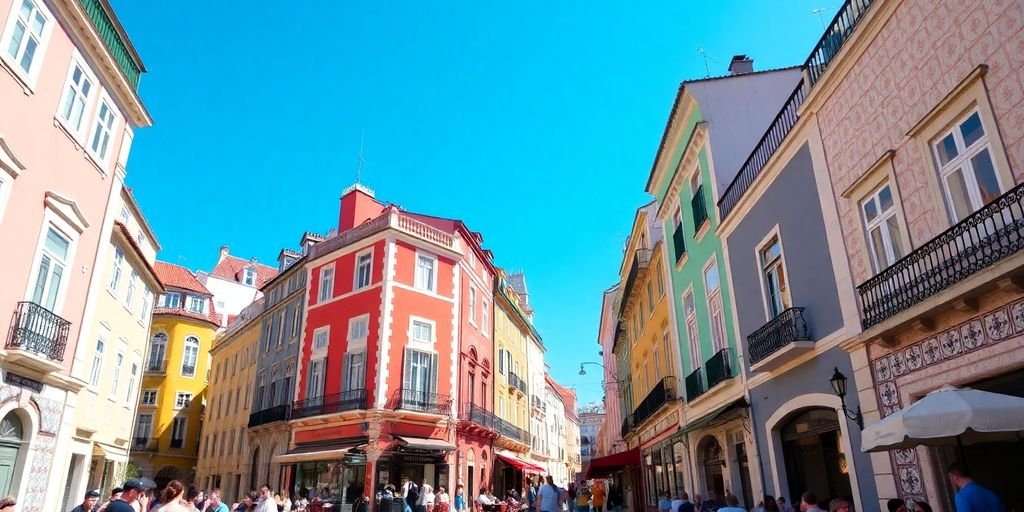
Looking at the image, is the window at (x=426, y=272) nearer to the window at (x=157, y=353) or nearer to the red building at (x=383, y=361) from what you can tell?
the red building at (x=383, y=361)

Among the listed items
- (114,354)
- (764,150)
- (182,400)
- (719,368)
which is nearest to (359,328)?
(114,354)

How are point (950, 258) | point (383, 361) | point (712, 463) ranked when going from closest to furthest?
point (950, 258) → point (712, 463) → point (383, 361)

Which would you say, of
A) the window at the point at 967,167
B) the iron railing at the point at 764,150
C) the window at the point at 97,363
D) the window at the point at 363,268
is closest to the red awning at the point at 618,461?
the window at the point at 363,268

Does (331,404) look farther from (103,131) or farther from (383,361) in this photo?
(103,131)

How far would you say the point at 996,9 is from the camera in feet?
20.7

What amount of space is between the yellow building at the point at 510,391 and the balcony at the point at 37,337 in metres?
22.2

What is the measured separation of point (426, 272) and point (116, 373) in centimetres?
1205

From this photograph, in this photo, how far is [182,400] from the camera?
39.8 meters

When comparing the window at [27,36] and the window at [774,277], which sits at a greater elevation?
the window at [27,36]

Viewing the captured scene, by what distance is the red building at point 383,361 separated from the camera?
76.1 ft

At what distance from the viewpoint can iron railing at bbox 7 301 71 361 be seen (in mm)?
10516

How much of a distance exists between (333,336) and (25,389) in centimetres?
1529

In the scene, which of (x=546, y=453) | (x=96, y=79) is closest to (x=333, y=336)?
(x=96, y=79)

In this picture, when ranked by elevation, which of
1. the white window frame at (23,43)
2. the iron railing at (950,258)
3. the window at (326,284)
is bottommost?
the iron railing at (950,258)
